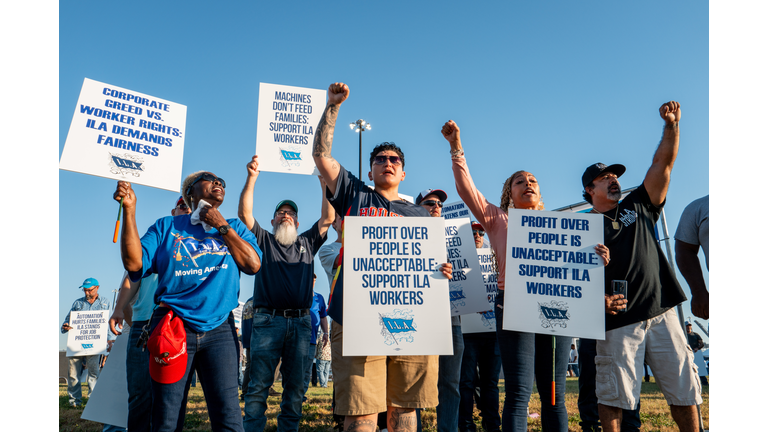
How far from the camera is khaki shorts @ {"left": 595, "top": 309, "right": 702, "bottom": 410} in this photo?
136 inches

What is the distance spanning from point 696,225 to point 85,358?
9.97 m

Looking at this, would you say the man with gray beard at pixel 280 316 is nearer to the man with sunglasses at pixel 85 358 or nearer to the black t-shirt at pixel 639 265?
the black t-shirt at pixel 639 265

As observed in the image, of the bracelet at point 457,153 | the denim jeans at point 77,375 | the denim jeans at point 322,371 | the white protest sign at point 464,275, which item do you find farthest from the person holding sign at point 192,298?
the denim jeans at point 322,371

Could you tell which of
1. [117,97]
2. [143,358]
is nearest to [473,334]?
[143,358]

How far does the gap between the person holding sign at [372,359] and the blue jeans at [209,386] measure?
2.14ft

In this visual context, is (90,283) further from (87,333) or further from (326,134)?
(326,134)

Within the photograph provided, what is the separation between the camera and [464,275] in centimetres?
465

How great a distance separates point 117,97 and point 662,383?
4.78m

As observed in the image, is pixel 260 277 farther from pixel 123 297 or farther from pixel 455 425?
pixel 455 425

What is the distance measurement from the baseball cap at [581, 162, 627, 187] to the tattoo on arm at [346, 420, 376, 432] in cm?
270

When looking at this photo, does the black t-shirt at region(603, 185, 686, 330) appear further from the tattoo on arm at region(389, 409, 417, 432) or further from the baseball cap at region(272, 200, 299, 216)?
the baseball cap at region(272, 200, 299, 216)

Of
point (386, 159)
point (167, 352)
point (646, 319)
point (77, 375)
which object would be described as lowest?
point (77, 375)

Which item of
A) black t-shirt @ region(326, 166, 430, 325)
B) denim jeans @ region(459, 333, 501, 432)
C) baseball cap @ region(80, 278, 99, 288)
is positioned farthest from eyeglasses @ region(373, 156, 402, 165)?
baseball cap @ region(80, 278, 99, 288)

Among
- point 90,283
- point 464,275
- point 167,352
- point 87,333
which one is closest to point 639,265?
point 464,275
